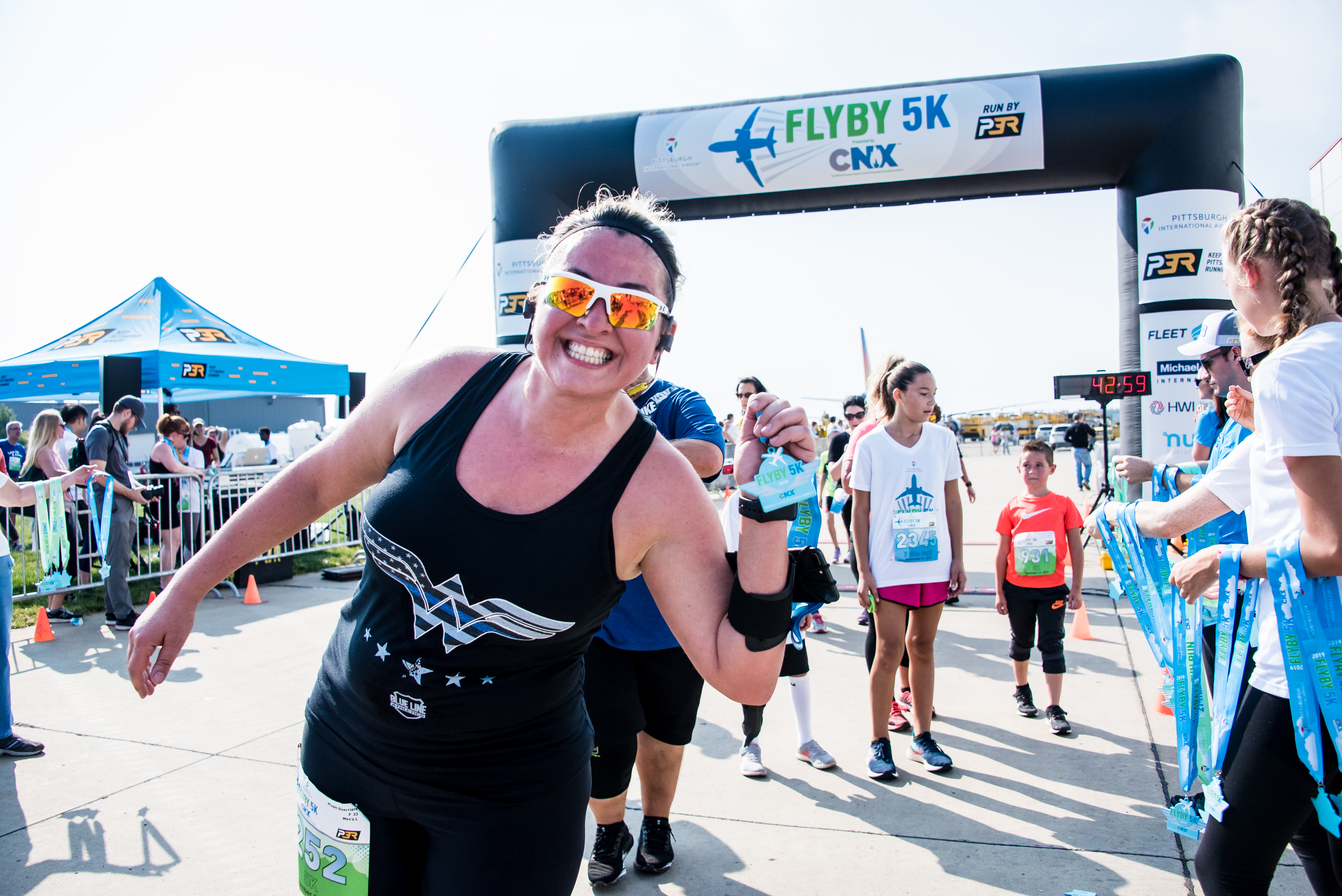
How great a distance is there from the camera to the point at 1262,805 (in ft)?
5.89

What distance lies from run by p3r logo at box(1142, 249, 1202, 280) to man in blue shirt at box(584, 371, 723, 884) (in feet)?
22.5

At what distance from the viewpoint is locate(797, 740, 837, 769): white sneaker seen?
388cm

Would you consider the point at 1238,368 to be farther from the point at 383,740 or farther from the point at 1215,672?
the point at 383,740

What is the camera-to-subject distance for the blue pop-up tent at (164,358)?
37.1ft

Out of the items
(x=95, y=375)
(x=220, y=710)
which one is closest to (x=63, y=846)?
(x=220, y=710)

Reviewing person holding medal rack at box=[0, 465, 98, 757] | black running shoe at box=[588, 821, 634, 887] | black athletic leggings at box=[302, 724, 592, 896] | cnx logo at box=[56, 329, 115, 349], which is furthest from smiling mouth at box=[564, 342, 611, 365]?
cnx logo at box=[56, 329, 115, 349]

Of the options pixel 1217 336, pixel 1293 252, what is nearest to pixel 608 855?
pixel 1293 252

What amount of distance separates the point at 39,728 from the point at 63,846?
1787mm

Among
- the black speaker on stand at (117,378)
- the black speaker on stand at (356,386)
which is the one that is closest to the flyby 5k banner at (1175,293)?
the black speaker on stand at (117,378)

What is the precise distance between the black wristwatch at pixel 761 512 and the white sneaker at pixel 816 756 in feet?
9.27

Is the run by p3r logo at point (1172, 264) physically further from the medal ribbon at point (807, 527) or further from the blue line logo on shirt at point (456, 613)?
the blue line logo on shirt at point (456, 613)

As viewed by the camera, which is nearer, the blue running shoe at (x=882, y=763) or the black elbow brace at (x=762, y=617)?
the black elbow brace at (x=762, y=617)

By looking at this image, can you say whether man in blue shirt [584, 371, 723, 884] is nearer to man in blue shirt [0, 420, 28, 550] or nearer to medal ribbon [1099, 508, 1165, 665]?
medal ribbon [1099, 508, 1165, 665]

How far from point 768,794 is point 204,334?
1183 cm
